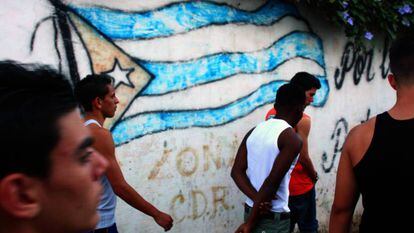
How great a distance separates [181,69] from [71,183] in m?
3.19

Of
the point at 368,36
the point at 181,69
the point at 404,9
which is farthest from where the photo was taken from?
the point at 404,9

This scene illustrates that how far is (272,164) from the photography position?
345cm

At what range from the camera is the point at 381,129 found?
96.7 inches

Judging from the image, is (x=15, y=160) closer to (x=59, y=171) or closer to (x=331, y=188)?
(x=59, y=171)

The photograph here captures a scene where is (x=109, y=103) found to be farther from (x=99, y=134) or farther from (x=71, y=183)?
(x=71, y=183)

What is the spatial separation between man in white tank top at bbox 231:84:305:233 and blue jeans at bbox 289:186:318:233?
1.05 m

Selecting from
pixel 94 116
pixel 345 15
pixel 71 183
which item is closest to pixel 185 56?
pixel 94 116

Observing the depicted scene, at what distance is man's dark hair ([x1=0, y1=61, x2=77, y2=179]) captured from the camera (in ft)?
3.90

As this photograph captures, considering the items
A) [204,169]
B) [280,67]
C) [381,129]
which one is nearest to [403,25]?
[280,67]

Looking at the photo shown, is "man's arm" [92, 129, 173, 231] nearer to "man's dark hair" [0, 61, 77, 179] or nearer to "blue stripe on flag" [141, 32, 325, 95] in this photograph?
"blue stripe on flag" [141, 32, 325, 95]

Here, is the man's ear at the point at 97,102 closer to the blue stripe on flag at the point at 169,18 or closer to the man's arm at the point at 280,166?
the blue stripe on flag at the point at 169,18

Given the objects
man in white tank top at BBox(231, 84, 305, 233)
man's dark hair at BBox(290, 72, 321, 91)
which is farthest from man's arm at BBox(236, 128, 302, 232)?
man's dark hair at BBox(290, 72, 321, 91)

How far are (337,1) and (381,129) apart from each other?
3386mm

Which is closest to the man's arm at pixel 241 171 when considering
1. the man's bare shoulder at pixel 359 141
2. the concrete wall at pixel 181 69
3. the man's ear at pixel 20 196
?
the concrete wall at pixel 181 69
